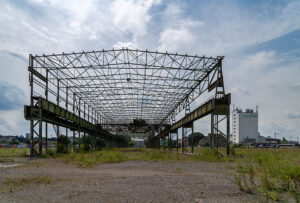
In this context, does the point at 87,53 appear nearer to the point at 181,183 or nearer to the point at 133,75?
the point at 133,75

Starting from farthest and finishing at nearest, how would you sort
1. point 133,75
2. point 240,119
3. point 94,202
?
point 240,119 → point 133,75 → point 94,202

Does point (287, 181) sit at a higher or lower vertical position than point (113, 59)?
lower

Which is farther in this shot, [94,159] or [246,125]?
[246,125]

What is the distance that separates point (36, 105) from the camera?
21.3 metres

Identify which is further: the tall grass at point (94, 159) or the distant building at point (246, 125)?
the distant building at point (246, 125)

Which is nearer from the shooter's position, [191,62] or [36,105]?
[36,105]

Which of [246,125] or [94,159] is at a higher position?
[94,159]

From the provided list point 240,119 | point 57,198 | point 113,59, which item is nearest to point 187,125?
point 113,59

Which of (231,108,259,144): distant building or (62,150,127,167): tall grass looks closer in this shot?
(62,150,127,167): tall grass

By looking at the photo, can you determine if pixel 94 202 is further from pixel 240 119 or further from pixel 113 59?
pixel 240 119

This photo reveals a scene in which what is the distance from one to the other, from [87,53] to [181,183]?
1731 centimetres

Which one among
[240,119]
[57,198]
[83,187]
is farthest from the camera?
[240,119]

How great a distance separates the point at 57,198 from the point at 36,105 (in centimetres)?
1736

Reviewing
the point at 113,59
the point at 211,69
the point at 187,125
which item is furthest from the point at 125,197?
the point at 187,125
